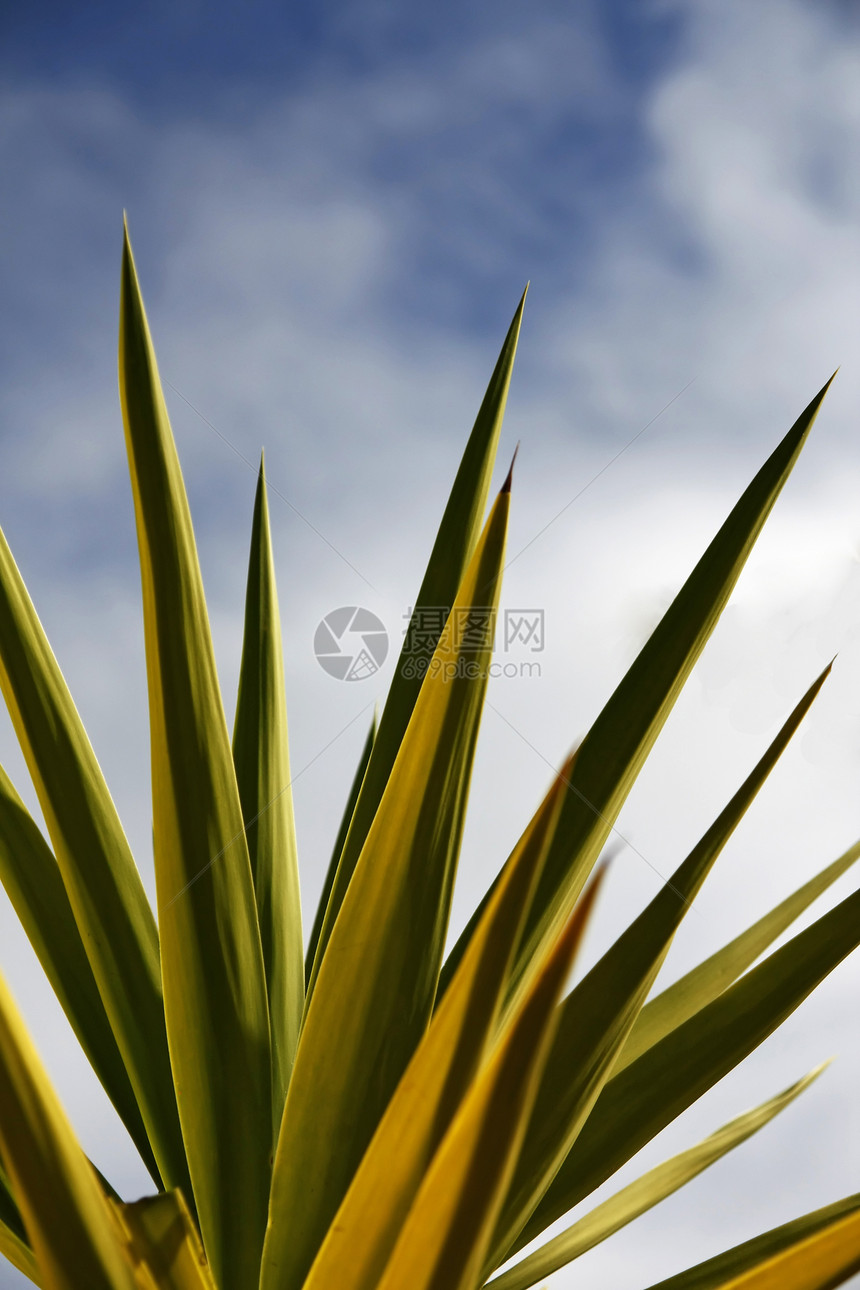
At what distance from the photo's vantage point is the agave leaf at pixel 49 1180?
273 millimetres

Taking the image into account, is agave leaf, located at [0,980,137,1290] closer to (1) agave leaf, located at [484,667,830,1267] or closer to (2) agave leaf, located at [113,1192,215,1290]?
(2) agave leaf, located at [113,1192,215,1290]

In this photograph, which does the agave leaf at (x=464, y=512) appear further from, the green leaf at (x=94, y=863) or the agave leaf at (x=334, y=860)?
the green leaf at (x=94, y=863)

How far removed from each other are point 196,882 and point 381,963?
Answer: 0.48 feet

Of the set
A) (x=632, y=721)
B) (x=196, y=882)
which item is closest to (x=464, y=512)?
(x=632, y=721)

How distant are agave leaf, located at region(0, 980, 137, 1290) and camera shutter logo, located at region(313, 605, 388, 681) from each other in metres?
0.98

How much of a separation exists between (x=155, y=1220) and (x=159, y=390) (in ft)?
1.45

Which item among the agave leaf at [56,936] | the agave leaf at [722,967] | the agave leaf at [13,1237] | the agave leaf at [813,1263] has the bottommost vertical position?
the agave leaf at [13,1237]

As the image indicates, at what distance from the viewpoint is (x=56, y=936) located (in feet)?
2.06

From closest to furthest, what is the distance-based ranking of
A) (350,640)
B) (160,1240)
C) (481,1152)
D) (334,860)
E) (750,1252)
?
(481,1152)
(160,1240)
(750,1252)
(334,860)
(350,640)

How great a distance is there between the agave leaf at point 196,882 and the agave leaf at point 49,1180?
0.18 metres

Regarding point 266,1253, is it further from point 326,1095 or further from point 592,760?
point 592,760

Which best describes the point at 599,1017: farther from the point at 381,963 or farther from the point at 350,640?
the point at 350,640

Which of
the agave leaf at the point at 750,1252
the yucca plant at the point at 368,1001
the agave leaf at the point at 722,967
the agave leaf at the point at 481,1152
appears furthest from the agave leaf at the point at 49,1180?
the agave leaf at the point at 722,967

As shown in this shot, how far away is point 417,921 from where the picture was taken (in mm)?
412
